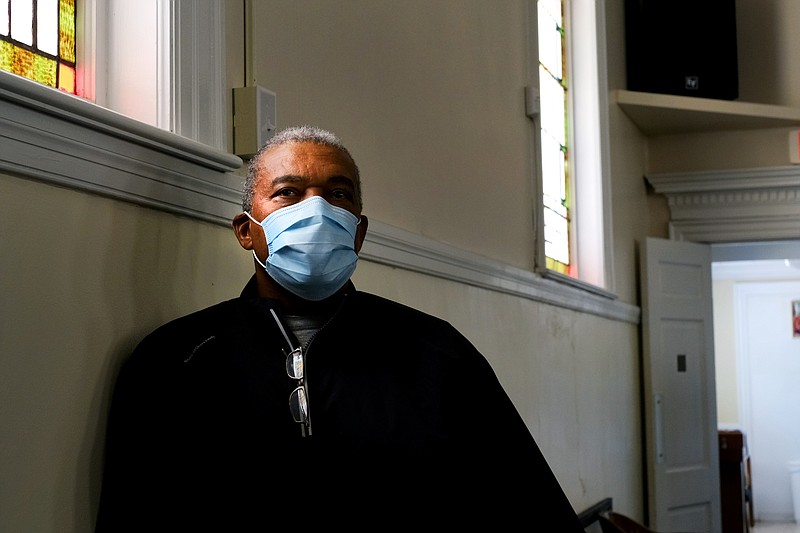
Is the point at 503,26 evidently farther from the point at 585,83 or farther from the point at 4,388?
the point at 4,388

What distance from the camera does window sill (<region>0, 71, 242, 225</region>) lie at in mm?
1788

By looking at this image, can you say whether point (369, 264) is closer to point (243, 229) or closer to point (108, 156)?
point (243, 229)

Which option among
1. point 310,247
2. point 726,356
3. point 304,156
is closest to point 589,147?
point 304,156

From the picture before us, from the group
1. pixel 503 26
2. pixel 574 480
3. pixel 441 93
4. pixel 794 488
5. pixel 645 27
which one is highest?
pixel 645 27

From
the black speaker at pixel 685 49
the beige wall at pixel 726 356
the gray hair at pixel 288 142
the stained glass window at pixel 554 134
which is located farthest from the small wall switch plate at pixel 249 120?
the beige wall at pixel 726 356

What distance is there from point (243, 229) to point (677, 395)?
5.51 meters

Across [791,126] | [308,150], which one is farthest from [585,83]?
[308,150]

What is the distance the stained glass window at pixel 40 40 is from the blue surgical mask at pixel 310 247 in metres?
0.52

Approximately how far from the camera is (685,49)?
291 inches

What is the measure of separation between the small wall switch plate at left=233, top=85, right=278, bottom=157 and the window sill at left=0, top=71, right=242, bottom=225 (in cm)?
8

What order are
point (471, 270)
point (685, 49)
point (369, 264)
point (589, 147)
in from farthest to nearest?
point (685, 49) → point (589, 147) → point (471, 270) → point (369, 264)

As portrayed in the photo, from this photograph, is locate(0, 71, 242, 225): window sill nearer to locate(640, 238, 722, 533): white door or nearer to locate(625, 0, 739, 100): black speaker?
locate(640, 238, 722, 533): white door

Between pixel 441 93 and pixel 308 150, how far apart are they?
1741mm

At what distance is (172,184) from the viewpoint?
222 centimetres
